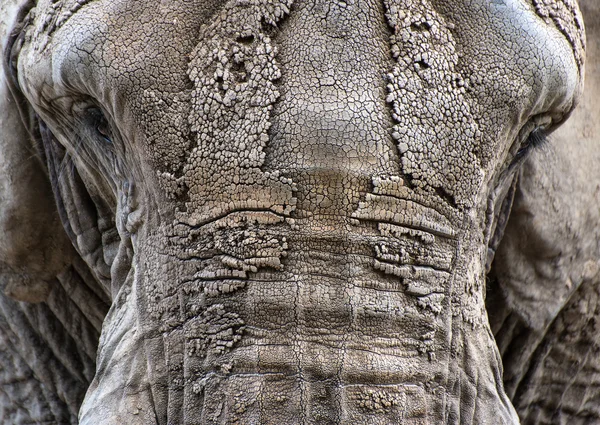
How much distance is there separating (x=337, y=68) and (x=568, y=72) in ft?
1.47

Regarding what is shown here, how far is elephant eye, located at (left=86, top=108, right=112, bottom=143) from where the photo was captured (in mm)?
1968

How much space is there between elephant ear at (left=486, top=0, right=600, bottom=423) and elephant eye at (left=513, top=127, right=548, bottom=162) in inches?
4.8

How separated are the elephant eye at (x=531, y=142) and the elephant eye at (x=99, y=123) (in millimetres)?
764

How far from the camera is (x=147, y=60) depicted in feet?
5.85

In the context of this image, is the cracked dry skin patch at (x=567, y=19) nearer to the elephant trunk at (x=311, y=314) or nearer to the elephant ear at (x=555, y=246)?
the elephant ear at (x=555, y=246)

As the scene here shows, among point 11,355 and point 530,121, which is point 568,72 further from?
point 11,355

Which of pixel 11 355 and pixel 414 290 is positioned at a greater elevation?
pixel 414 290

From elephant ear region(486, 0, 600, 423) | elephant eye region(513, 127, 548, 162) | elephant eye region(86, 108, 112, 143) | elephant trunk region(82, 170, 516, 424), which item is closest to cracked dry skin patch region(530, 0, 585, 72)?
elephant eye region(513, 127, 548, 162)

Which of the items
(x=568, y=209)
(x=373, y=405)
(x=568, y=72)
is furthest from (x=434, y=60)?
(x=568, y=209)

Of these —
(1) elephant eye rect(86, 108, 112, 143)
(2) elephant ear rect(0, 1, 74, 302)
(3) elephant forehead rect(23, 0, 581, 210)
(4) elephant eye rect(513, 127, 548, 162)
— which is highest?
(3) elephant forehead rect(23, 0, 581, 210)

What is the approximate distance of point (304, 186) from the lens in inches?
65.8

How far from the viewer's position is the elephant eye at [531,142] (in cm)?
205

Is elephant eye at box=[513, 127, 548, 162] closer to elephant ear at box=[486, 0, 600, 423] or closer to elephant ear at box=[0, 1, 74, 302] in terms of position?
elephant ear at box=[486, 0, 600, 423]

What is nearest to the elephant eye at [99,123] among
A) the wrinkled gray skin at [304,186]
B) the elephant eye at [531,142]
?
the wrinkled gray skin at [304,186]
